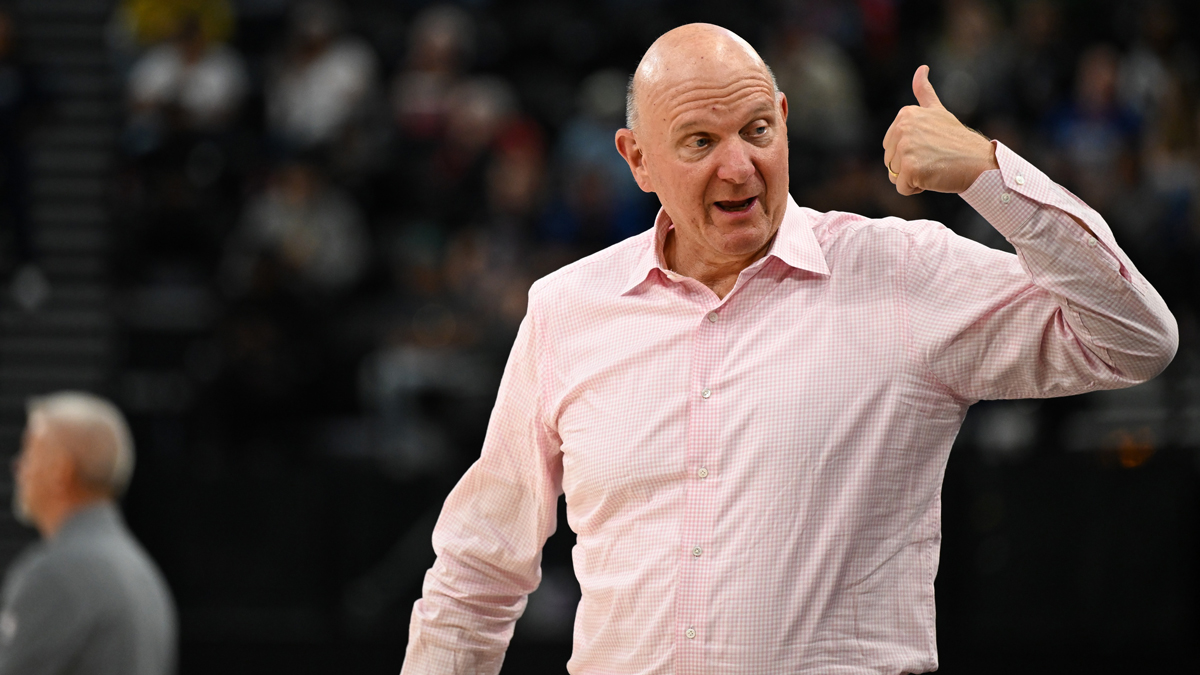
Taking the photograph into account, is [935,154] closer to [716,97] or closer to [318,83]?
[716,97]

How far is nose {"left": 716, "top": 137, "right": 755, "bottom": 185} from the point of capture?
2.30m

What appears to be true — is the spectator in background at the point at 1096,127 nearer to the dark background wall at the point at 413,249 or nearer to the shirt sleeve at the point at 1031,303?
the dark background wall at the point at 413,249

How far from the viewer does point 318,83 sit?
9.18 meters

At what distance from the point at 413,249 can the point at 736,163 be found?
246 inches

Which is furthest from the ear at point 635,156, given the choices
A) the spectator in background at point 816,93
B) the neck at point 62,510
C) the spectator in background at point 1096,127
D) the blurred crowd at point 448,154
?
the spectator in background at point 816,93

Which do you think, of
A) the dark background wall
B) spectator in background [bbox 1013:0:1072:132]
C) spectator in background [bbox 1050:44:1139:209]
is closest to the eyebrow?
the dark background wall

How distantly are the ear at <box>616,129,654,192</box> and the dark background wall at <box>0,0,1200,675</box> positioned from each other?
13.0ft

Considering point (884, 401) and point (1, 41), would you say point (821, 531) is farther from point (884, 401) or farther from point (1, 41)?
point (1, 41)

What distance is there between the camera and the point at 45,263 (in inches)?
367

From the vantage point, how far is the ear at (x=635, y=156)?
2.56 meters

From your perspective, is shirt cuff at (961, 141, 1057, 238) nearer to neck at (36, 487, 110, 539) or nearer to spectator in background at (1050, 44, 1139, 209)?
neck at (36, 487, 110, 539)

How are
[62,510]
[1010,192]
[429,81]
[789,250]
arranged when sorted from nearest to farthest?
1. [1010,192]
2. [789,250]
3. [62,510]
4. [429,81]

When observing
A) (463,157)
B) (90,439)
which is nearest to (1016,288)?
(90,439)

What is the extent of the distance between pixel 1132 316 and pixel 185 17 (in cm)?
843
